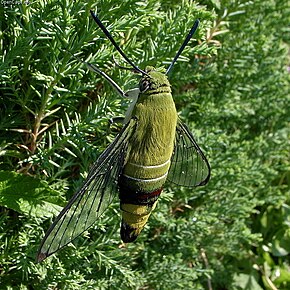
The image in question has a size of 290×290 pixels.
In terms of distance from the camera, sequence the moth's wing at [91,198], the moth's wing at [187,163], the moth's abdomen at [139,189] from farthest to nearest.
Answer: the moth's wing at [187,163] < the moth's abdomen at [139,189] < the moth's wing at [91,198]

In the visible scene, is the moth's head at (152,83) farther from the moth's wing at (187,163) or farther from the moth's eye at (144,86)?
the moth's wing at (187,163)

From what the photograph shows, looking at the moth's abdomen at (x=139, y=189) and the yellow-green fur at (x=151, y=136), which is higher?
the yellow-green fur at (x=151, y=136)

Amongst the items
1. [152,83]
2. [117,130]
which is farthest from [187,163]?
[152,83]

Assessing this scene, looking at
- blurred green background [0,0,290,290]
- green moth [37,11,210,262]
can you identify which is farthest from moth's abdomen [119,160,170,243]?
blurred green background [0,0,290,290]

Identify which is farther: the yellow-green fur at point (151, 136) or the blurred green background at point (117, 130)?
the blurred green background at point (117, 130)

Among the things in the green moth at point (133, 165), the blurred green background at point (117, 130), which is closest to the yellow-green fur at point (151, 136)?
the green moth at point (133, 165)

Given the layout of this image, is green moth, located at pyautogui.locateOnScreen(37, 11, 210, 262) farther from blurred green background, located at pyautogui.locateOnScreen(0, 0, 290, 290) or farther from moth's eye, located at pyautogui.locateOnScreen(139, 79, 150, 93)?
blurred green background, located at pyautogui.locateOnScreen(0, 0, 290, 290)
